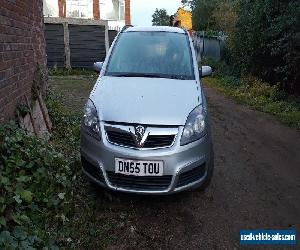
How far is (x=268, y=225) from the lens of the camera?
4066mm

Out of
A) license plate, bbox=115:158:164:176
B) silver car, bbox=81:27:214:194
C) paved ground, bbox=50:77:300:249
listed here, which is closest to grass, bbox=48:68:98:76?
paved ground, bbox=50:77:300:249

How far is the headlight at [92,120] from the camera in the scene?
156 inches

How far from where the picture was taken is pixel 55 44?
15.1m

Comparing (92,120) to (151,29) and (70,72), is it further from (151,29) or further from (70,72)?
(70,72)

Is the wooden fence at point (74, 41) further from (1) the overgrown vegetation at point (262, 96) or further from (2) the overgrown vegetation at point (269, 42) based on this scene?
(2) the overgrown vegetation at point (269, 42)

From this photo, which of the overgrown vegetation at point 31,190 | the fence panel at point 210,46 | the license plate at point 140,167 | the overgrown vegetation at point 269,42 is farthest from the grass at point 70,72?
the license plate at point 140,167

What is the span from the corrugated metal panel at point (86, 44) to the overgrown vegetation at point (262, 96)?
15.9 feet

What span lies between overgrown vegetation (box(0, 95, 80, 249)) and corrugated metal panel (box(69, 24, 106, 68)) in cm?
1125

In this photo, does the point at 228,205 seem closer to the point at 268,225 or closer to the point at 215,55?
the point at 268,225

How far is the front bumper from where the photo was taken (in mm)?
3732

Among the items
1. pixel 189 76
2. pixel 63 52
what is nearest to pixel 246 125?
pixel 189 76

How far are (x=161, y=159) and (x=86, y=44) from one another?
12.6 metres

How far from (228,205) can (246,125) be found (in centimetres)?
397

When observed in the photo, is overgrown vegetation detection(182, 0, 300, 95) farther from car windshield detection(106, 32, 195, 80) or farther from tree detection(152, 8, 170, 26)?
tree detection(152, 8, 170, 26)
